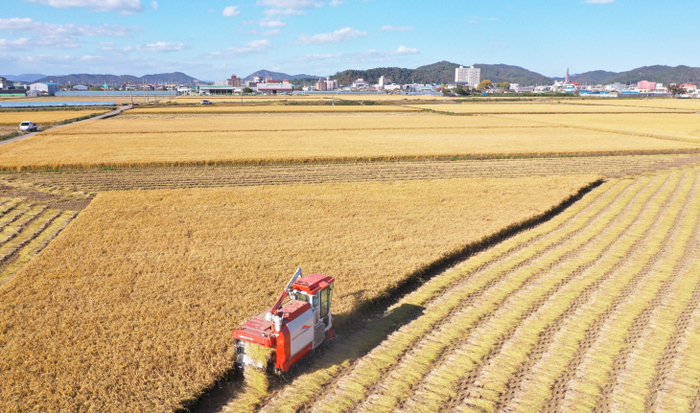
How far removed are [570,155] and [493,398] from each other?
38370mm

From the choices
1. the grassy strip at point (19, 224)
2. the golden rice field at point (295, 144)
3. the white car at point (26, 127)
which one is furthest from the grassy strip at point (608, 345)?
the white car at point (26, 127)

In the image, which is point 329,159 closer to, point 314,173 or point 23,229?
point 314,173

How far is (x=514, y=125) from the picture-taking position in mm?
67625

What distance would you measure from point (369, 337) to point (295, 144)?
37.7m

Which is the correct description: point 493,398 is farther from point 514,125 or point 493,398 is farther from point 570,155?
point 514,125

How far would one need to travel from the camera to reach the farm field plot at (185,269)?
371 inches

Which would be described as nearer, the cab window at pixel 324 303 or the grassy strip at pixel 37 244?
the cab window at pixel 324 303

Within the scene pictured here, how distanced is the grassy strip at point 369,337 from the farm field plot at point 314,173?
15.5 meters

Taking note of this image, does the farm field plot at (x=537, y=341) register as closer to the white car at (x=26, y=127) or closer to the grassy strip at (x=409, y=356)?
the grassy strip at (x=409, y=356)

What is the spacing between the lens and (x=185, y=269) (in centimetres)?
1495

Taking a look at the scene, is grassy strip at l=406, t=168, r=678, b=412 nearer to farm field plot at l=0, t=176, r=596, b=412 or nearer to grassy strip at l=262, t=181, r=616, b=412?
grassy strip at l=262, t=181, r=616, b=412

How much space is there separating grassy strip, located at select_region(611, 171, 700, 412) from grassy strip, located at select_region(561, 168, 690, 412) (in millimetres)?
286

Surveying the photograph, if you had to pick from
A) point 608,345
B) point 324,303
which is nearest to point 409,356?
point 324,303

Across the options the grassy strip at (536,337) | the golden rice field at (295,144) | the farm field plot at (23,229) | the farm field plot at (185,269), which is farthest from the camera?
the golden rice field at (295,144)
